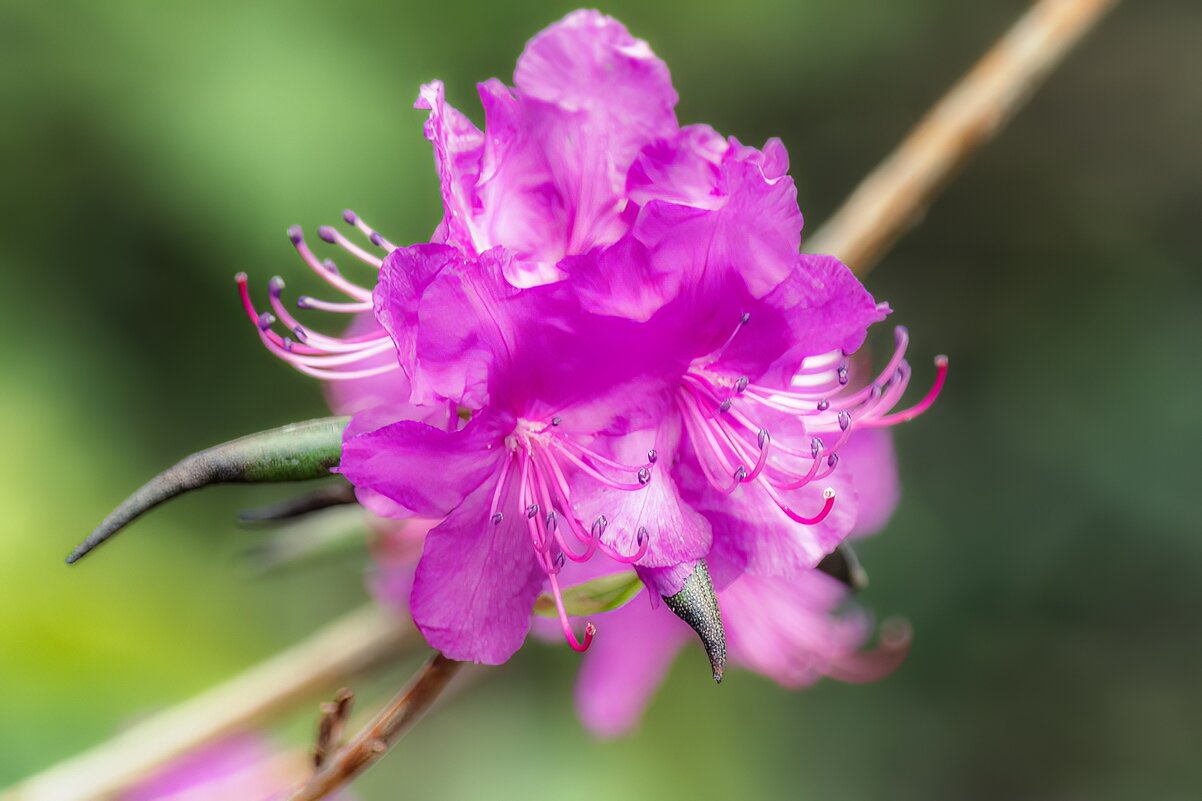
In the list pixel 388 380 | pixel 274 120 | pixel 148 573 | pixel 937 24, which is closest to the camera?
pixel 388 380

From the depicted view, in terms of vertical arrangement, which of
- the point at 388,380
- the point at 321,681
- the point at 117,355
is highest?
the point at 388,380

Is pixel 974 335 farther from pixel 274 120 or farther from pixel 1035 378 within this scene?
pixel 274 120

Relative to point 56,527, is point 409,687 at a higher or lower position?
higher

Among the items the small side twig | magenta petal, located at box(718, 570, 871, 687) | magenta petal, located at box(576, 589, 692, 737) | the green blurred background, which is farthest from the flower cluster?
the green blurred background

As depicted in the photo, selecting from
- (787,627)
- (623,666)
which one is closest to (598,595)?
(787,627)

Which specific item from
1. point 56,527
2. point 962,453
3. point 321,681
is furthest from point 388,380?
point 962,453

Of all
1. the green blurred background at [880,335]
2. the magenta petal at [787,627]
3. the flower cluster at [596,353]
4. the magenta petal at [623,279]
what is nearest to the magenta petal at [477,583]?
the flower cluster at [596,353]

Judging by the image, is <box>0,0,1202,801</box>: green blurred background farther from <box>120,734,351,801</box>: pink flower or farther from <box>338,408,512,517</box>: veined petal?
<box>338,408,512,517</box>: veined petal

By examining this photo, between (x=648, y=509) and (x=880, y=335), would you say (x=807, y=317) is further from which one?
(x=880, y=335)
